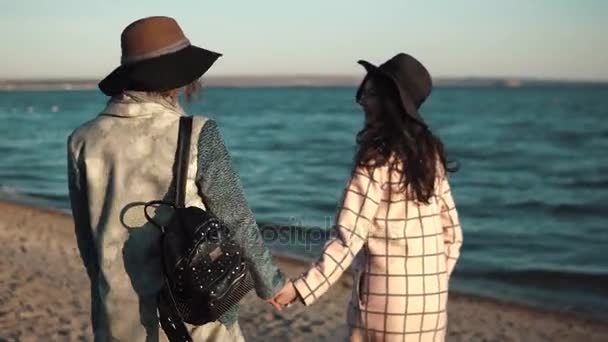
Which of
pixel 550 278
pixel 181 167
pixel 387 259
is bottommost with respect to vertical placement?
pixel 550 278

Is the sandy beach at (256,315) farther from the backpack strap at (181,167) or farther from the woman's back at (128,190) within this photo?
the backpack strap at (181,167)

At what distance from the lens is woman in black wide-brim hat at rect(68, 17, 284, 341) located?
7.89ft

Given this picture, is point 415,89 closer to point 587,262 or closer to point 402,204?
point 402,204

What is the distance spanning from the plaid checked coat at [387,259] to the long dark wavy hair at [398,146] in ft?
0.12

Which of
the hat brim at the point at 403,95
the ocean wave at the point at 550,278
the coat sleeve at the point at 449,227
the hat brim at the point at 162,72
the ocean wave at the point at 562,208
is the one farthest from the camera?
the ocean wave at the point at 562,208

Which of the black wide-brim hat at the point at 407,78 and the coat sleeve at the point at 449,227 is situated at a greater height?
the black wide-brim hat at the point at 407,78

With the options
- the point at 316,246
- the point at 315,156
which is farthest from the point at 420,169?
the point at 315,156

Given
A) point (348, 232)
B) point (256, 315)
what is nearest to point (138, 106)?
point (348, 232)

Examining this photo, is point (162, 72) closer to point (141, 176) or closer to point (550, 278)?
point (141, 176)

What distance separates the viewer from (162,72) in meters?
2.46

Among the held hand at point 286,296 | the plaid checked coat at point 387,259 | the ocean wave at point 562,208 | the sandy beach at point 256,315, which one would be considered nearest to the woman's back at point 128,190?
the held hand at point 286,296

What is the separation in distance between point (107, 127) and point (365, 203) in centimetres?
95

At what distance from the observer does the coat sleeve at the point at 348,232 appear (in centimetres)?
279

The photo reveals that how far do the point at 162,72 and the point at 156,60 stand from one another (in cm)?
4
